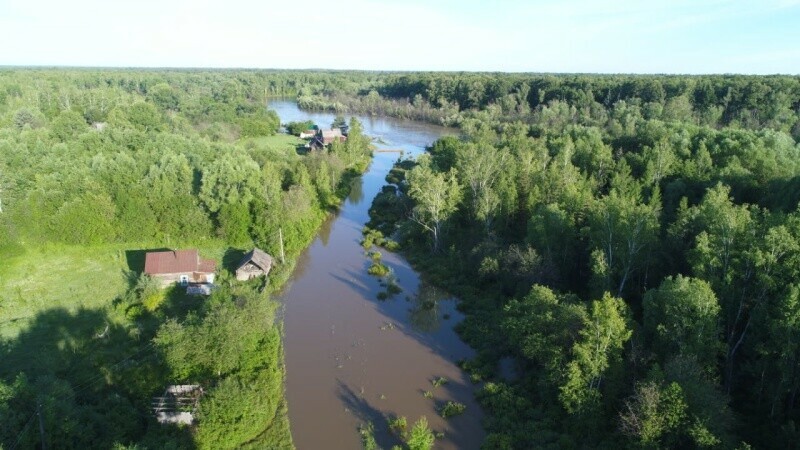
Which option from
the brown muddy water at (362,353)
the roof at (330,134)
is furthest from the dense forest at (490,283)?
the roof at (330,134)

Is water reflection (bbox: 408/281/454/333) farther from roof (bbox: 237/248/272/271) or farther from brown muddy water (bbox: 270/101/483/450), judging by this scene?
roof (bbox: 237/248/272/271)

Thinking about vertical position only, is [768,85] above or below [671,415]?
above

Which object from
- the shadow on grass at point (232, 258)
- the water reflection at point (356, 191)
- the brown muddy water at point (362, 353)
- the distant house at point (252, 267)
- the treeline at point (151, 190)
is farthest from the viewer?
the water reflection at point (356, 191)

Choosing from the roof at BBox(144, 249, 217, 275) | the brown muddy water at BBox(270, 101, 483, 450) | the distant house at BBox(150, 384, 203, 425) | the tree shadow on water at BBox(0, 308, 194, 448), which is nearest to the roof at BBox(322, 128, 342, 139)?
the brown muddy water at BBox(270, 101, 483, 450)

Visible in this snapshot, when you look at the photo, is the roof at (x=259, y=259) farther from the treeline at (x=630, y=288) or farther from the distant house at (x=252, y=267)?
the treeline at (x=630, y=288)

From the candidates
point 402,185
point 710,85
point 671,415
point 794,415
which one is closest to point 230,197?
point 402,185

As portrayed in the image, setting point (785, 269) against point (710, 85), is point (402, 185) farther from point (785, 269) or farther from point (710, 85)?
point (710, 85)

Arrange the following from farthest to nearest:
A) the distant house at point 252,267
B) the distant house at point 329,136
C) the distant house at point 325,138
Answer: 1. the distant house at point 329,136
2. the distant house at point 325,138
3. the distant house at point 252,267
